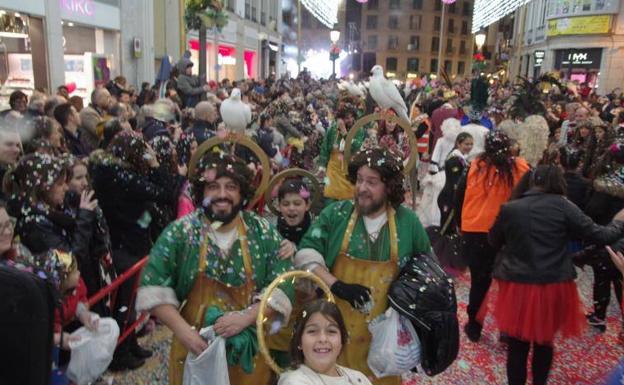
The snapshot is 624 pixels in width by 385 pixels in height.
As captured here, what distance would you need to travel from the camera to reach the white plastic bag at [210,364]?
2.20m

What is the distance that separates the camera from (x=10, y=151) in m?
3.83

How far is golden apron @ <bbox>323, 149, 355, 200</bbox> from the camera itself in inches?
226

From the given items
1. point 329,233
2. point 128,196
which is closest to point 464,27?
point 128,196

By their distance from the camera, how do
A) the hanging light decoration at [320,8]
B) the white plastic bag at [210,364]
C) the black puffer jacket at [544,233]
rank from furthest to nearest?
the hanging light decoration at [320,8] < the black puffer jacket at [544,233] < the white plastic bag at [210,364]

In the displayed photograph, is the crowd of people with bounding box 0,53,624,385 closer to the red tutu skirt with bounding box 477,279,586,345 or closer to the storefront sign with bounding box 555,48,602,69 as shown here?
the red tutu skirt with bounding box 477,279,586,345

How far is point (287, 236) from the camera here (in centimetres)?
386

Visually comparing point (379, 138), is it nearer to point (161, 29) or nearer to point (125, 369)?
point (125, 369)


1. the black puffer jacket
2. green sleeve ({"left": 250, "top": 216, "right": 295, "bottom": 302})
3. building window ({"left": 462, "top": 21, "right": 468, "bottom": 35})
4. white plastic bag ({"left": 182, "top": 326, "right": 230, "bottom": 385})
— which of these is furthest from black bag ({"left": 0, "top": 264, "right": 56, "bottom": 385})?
building window ({"left": 462, "top": 21, "right": 468, "bottom": 35})

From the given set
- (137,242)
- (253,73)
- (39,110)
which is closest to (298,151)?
(39,110)

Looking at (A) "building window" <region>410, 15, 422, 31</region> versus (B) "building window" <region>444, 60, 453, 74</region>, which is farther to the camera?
(B) "building window" <region>444, 60, 453, 74</region>

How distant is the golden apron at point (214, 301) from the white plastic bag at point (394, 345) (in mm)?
587

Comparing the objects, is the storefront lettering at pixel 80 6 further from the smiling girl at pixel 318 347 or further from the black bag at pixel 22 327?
the black bag at pixel 22 327

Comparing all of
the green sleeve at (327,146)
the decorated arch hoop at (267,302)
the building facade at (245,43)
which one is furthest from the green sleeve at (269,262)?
the building facade at (245,43)

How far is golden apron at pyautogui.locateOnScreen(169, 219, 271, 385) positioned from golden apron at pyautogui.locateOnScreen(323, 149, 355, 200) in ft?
10.9
